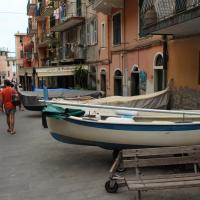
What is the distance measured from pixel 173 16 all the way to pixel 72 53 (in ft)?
69.1

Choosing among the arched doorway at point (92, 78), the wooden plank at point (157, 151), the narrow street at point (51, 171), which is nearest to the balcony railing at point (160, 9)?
the narrow street at point (51, 171)

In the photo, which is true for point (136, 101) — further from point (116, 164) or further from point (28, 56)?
point (28, 56)

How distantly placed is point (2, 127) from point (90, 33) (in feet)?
41.8

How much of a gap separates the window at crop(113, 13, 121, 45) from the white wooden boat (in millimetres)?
12962

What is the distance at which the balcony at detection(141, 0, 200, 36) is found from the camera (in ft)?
33.2

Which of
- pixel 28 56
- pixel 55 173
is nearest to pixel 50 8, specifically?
pixel 28 56

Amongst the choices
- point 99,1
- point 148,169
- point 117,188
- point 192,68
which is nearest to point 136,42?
point 99,1

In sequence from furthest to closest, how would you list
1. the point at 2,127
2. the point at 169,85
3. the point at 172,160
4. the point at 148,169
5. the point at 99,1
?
the point at 99,1
the point at 2,127
the point at 169,85
the point at 148,169
the point at 172,160

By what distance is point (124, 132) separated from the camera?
314 inches

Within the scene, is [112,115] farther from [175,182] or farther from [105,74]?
[105,74]

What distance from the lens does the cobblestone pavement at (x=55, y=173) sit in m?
6.79

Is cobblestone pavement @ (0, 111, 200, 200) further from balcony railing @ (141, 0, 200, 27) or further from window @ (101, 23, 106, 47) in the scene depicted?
window @ (101, 23, 106, 47)

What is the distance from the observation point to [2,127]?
16.1 meters

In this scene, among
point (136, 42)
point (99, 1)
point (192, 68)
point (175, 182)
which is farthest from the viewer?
point (99, 1)
